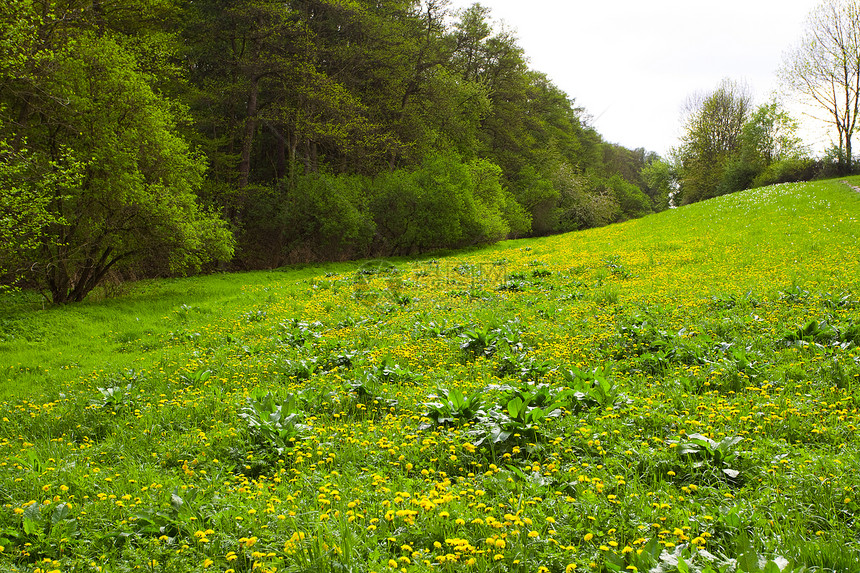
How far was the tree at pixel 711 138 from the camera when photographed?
5331 centimetres

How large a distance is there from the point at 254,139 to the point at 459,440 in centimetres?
3036

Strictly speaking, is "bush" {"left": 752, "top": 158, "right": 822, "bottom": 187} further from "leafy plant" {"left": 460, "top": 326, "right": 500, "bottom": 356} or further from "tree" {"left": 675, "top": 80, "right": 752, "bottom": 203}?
"leafy plant" {"left": 460, "top": 326, "right": 500, "bottom": 356}

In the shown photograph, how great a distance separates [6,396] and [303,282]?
11.1 meters

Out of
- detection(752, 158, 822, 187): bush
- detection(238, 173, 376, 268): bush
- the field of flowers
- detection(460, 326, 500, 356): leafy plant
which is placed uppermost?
detection(752, 158, 822, 187): bush

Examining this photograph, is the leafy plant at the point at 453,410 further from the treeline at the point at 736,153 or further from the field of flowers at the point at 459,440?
the treeline at the point at 736,153

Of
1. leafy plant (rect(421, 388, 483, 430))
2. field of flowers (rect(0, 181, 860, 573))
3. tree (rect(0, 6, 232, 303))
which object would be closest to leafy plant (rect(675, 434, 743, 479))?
field of flowers (rect(0, 181, 860, 573))

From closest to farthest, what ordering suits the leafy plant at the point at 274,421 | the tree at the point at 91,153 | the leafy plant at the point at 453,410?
the leafy plant at the point at 274,421 → the leafy plant at the point at 453,410 → the tree at the point at 91,153

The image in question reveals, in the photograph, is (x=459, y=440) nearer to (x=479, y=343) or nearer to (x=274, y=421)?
(x=274, y=421)

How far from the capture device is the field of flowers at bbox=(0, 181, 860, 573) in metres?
3.15

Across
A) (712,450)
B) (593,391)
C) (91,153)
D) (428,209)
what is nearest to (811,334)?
(593,391)

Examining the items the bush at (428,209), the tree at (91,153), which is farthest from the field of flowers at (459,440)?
the bush at (428,209)

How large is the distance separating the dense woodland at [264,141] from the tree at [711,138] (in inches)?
64.7

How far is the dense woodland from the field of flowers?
574 centimetres

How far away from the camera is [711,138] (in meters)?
55.1
